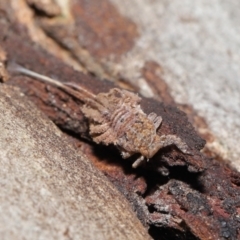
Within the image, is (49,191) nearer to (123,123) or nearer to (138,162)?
(138,162)

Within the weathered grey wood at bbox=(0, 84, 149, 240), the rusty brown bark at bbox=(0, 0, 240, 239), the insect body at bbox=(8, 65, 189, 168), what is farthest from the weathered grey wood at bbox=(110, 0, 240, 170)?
the weathered grey wood at bbox=(0, 84, 149, 240)

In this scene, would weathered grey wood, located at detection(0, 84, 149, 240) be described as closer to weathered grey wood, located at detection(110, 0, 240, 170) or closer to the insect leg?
the insect leg

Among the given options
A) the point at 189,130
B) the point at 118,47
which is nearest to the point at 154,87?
the point at 118,47

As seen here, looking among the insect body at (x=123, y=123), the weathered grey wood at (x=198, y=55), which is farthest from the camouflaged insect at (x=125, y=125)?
the weathered grey wood at (x=198, y=55)

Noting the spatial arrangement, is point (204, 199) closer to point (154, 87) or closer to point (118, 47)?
point (154, 87)

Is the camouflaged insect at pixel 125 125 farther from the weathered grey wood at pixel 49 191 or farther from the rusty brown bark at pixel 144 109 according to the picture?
the weathered grey wood at pixel 49 191

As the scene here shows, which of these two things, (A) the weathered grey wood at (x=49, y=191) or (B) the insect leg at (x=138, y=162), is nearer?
(A) the weathered grey wood at (x=49, y=191)
